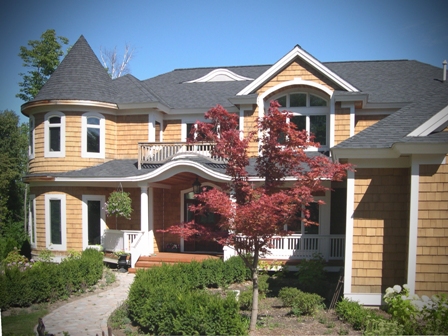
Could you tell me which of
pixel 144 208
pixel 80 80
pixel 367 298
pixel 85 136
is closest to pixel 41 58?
pixel 80 80

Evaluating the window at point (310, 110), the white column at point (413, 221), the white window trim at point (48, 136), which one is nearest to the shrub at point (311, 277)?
the white column at point (413, 221)

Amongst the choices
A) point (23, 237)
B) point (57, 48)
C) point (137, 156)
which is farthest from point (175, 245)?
point (57, 48)

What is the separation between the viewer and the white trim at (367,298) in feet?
27.1

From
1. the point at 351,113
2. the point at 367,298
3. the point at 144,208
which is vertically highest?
the point at 351,113

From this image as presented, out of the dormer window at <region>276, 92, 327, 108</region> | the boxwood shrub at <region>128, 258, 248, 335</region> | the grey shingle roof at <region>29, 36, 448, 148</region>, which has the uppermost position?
the grey shingle roof at <region>29, 36, 448, 148</region>

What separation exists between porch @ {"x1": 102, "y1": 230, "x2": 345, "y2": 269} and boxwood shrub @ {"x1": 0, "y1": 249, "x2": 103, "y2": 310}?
6.59 feet

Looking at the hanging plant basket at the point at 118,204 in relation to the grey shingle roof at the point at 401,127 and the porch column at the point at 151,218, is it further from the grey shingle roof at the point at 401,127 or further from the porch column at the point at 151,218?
the grey shingle roof at the point at 401,127

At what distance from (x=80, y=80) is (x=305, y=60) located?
8.15m

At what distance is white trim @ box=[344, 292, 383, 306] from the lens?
8273 mm

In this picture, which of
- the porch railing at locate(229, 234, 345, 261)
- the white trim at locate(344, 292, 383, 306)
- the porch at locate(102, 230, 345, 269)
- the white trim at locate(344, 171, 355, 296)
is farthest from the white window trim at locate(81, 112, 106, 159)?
the white trim at locate(344, 292, 383, 306)

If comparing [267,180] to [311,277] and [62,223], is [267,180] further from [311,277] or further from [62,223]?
[62,223]

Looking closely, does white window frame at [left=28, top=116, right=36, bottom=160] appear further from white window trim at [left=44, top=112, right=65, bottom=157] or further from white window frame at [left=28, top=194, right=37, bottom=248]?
white window frame at [left=28, top=194, right=37, bottom=248]

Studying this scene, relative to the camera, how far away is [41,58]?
1592 cm

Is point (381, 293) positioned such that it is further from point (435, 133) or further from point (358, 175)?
point (435, 133)
